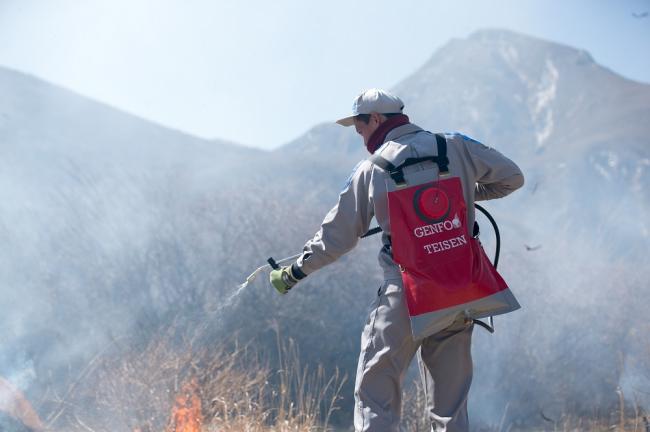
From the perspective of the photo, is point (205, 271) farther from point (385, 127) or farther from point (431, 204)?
point (431, 204)

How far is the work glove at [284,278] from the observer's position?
2826mm

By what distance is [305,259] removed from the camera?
2773 mm

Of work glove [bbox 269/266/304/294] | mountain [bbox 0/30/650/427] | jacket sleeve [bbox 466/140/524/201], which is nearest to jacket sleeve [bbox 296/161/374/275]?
work glove [bbox 269/266/304/294]

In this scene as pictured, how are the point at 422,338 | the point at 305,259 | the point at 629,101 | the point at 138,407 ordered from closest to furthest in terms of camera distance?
the point at 422,338, the point at 305,259, the point at 138,407, the point at 629,101

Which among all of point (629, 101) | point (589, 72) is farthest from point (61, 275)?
point (589, 72)

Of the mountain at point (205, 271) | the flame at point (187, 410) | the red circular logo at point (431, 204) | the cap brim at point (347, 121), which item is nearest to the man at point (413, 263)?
the red circular logo at point (431, 204)

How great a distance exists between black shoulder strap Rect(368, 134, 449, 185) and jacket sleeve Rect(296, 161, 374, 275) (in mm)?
53

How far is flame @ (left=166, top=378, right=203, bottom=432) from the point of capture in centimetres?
436

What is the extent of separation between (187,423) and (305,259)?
224 cm

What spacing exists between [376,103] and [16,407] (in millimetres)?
3482

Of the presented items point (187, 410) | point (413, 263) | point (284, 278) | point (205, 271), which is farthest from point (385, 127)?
point (205, 271)

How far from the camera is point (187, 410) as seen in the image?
4855 mm

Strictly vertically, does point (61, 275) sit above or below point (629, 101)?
above

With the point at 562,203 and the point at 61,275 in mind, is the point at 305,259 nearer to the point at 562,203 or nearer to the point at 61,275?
the point at 61,275
